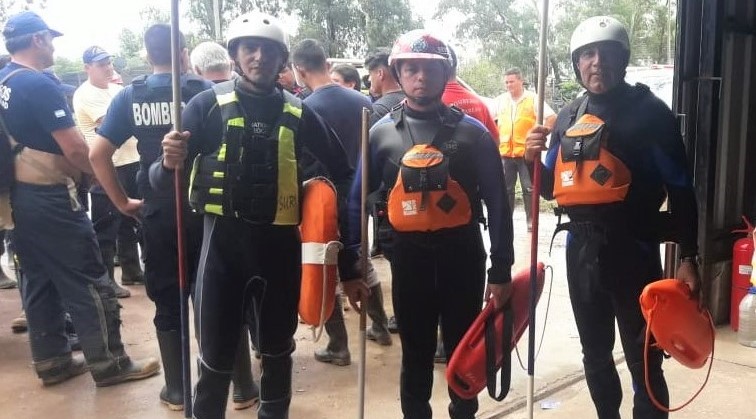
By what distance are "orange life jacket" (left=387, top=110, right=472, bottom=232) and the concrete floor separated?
58.0 inches

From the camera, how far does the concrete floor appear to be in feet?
13.0

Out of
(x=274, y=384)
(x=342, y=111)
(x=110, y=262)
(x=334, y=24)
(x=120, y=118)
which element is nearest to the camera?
(x=274, y=384)

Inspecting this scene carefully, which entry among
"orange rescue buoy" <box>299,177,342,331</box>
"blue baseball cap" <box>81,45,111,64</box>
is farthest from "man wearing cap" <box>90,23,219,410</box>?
"blue baseball cap" <box>81,45,111,64</box>

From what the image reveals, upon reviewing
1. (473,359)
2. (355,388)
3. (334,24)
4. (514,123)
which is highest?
(334,24)

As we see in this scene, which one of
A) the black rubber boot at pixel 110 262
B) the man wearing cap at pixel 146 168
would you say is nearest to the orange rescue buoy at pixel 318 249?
the man wearing cap at pixel 146 168

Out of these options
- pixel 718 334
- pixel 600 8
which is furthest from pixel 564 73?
pixel 718 334

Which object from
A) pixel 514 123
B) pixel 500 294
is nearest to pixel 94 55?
pixel 514 123

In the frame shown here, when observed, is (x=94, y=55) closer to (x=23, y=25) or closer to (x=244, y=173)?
(x=23, y=25)

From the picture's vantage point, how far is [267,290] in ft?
9.95

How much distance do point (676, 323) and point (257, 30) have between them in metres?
2.12

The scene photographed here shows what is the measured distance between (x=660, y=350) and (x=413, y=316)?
41.8 inches

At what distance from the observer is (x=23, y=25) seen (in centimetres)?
414

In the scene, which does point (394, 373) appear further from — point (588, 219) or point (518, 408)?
point (588, 219)

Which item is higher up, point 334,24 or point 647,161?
point 334,24
